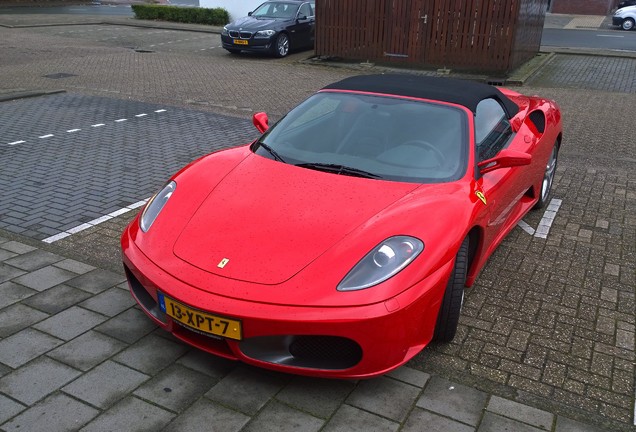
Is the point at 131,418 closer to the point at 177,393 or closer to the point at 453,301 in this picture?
the point at 177,393

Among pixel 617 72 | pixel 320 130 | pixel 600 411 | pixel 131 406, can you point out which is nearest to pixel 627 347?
pixel 600 411

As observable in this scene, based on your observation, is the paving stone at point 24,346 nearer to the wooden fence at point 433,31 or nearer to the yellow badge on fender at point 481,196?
the yellow badge on fender at point 481,196

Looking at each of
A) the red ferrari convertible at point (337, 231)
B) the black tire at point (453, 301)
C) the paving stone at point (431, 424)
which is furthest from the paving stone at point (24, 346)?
the black tire at point (453, 301)

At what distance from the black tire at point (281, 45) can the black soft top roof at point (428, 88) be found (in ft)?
38.1

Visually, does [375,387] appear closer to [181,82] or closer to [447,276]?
[447,276]

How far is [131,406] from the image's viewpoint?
8.79 ft

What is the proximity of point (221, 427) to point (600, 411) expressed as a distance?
71.4 inches

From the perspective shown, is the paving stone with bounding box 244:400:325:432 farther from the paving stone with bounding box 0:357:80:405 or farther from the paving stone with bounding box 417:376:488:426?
the paving stone with bounding box 0:357:80:405

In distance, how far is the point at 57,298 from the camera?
3605mm

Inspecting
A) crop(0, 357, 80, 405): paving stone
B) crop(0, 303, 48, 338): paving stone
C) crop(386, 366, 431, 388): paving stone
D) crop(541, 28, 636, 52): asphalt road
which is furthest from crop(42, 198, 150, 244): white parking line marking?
crop(541, 28, 636, 52): asphalt road

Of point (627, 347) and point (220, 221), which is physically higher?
point (220, 221)

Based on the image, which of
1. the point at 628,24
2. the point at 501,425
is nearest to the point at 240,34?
the point at 501,425

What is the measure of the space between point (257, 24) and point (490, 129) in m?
12.8

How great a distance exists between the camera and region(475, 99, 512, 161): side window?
393 cm
